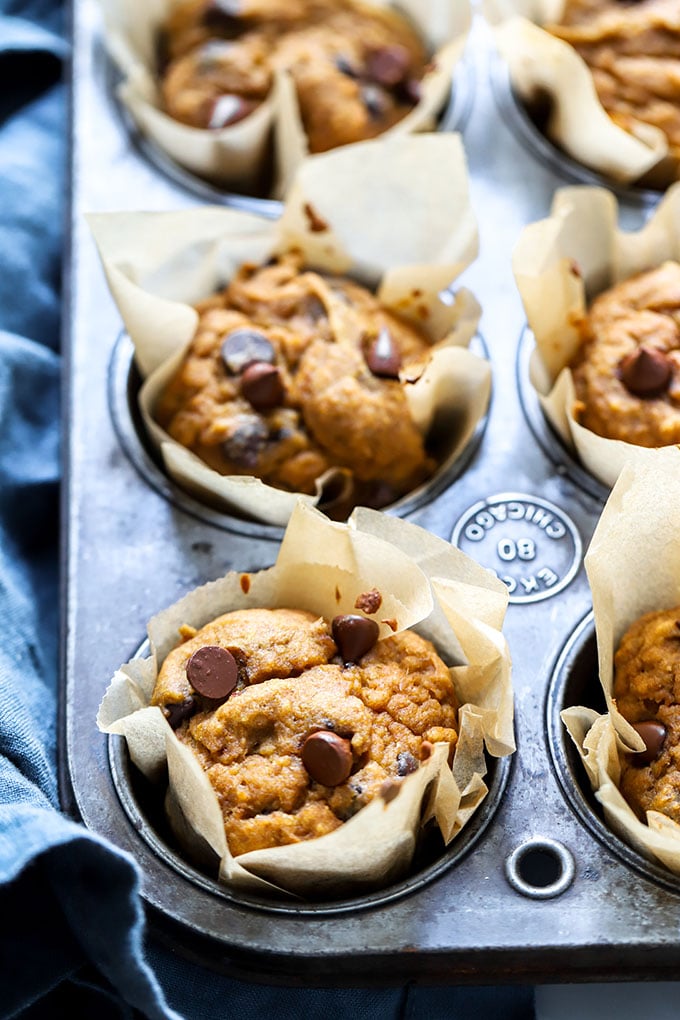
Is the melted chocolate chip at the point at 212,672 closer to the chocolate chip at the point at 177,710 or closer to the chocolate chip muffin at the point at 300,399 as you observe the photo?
the chocolate chip at the point at 177,710

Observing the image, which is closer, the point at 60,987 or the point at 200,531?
the point at 60,987

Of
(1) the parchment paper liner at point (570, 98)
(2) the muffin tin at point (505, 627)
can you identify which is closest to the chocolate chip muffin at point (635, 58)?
(1) the parchment paper liner at point (570, 98)

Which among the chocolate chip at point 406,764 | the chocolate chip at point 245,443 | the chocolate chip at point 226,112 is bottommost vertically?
the chocolate chip at point 406,764

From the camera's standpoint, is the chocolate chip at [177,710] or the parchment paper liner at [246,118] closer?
the chocolate chip at [177,710]

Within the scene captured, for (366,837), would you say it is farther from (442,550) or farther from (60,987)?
(60,987)

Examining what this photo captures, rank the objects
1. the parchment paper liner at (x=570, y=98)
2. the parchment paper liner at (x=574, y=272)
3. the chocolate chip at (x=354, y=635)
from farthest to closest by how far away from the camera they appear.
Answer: the parchment paper liner at (x=570, y=98) → the parchment paper liner at (x=574, y=272) → the chocolate chip at (x=354, y=635)

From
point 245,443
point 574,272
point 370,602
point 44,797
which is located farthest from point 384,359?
point 44,797

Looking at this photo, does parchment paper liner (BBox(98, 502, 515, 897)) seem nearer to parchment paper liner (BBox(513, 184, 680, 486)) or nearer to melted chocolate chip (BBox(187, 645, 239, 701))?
melted chocolate chip (BBox(187, 645, 239, 701))

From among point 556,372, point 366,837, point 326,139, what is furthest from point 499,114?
point 366,837
